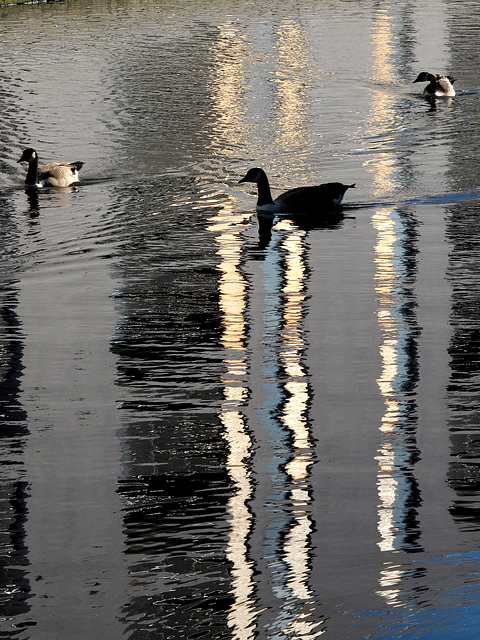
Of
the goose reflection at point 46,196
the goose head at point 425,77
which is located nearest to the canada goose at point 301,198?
the goose reflection at point 46,196

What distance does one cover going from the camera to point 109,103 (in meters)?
29.5

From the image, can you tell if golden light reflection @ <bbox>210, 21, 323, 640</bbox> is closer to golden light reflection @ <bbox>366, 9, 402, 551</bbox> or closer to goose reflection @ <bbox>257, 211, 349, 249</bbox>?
goose reflection @ <bbox>257, 211, 349, 249</bbox>

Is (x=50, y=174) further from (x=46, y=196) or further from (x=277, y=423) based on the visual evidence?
(x=277, y=423)

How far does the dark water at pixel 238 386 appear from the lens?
23.4 feet

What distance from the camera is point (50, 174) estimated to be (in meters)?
20.7

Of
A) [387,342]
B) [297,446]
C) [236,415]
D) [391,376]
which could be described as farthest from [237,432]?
[387,342]

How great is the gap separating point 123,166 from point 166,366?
37.9 feet

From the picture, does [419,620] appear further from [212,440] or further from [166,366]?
[166,366]

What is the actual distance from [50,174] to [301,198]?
4.79 meters

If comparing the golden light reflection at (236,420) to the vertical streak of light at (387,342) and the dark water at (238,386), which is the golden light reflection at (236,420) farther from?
the vertical streak of light at (387,342)

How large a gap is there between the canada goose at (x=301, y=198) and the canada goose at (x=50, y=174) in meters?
3.79

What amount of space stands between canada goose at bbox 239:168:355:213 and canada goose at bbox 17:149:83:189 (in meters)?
3.79

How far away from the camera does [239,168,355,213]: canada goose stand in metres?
18.3

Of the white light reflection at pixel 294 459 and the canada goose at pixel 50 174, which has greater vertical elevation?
the canada goose at pixel 50 174
